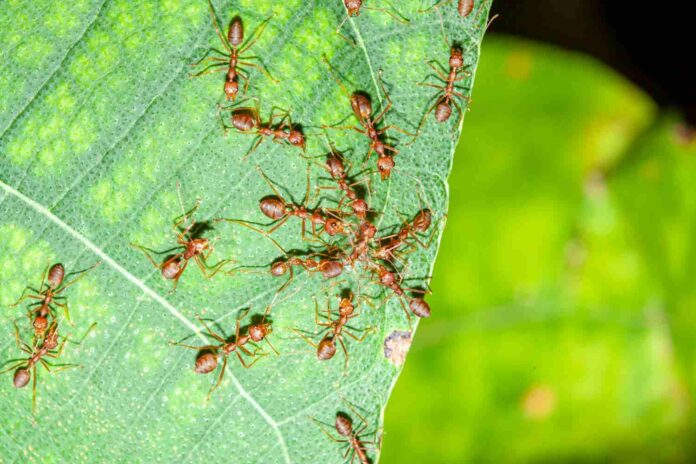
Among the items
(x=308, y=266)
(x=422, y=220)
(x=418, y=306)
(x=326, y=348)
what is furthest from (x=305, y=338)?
(x=422, y=220)

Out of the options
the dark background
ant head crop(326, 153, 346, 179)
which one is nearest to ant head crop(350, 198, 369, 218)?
ant head crop(326, 153, 346, 179)

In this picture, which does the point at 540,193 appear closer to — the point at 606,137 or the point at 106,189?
the point at 606,137

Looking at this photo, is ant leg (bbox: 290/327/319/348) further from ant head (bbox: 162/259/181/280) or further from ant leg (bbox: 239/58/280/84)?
ant leg (bbox: 239/58/280/84)

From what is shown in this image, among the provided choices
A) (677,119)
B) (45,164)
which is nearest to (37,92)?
(45,164)

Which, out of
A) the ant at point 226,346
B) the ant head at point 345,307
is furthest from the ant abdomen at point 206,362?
the ant head at point 345,307

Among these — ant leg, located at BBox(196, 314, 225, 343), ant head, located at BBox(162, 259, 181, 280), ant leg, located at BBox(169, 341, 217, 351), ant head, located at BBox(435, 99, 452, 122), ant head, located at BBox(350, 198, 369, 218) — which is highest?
ant head, located at BBox(435, 99, 452, 122)

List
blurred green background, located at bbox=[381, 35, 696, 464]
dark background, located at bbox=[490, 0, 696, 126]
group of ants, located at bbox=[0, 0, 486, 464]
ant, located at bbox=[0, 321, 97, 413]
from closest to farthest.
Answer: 1. group of ants, located at bbox=[0, 0, 486, 464]
2. ant, located at bbox=[0, 321, 97, 413]
3. blurred green background, located at bbox=[381, 35, 696, 464]
4. dark background, located at bbox=[490, 0, 696, 126]
